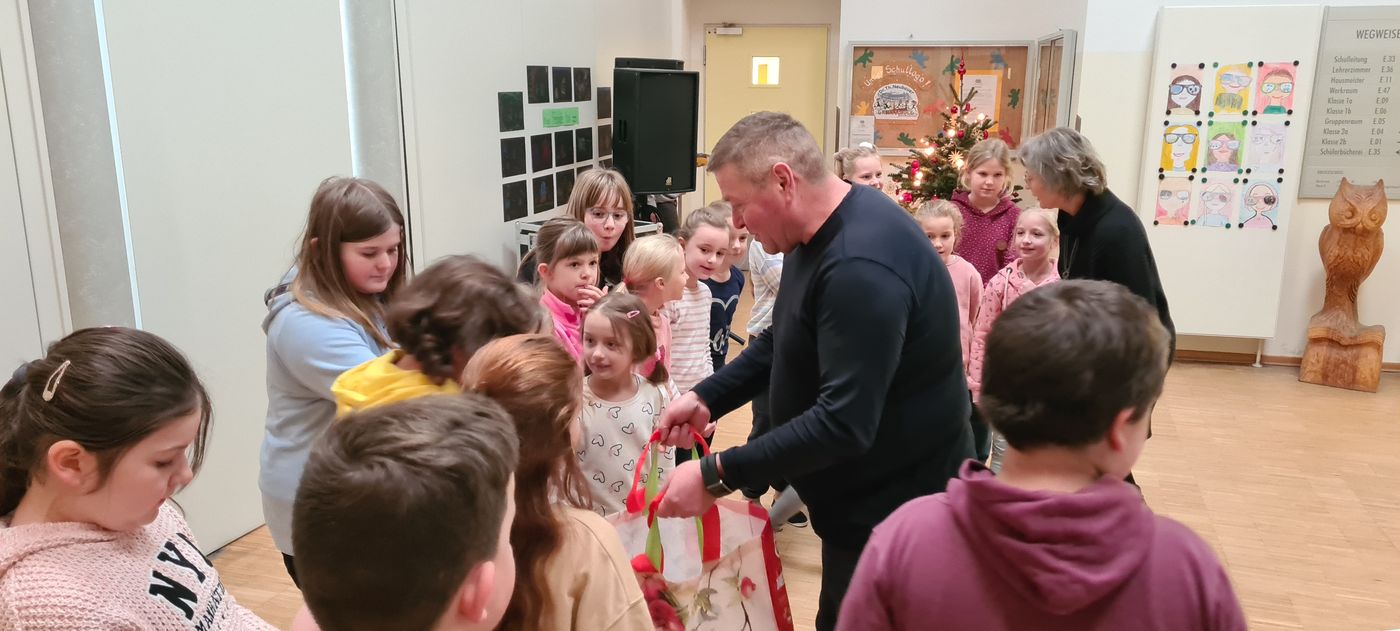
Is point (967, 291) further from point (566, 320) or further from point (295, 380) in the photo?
point (295, 380)

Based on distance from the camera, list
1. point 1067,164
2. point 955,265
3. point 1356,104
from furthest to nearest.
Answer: point 1356,104, point 955,265, point 1067,164

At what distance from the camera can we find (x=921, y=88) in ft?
25.9

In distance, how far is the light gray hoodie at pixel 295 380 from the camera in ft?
6.20

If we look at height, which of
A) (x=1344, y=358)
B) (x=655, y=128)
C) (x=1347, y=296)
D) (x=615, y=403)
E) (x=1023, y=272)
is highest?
(x=655, y=128)

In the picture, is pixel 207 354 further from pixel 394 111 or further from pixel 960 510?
pixel 960 510

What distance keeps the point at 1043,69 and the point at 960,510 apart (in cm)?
696

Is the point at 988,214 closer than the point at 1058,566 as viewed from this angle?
No

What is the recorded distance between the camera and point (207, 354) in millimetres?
3443

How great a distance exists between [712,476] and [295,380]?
87 cm

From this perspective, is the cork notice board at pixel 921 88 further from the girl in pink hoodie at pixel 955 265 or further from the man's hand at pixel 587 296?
the man's hand at pixel 587 296

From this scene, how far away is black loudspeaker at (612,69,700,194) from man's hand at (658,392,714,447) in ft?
12.9

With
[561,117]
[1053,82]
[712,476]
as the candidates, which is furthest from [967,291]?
[1053,82]

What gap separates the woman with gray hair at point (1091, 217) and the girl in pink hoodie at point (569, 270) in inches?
57.8

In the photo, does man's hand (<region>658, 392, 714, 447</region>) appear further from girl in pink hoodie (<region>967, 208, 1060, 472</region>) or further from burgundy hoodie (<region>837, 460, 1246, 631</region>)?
girl in pink hoodie (<region>967, 208, 1060, 472</region>)
